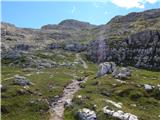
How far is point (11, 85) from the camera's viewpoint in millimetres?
83250

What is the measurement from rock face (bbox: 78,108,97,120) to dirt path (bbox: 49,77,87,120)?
3678mm

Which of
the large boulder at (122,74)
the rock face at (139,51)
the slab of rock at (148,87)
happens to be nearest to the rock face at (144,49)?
the rock face at (139,51)

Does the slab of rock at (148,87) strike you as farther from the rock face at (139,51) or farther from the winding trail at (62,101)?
the rock face at (139,51)

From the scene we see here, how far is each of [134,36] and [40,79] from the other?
88685 mm

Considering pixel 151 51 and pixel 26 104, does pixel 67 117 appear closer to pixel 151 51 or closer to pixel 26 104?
pixel 26 104

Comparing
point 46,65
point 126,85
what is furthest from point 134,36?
point 126,85

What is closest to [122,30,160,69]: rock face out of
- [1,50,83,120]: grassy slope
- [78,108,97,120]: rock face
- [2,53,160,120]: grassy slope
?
[2,53,160,120]: grassy slope

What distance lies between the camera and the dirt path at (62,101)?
64262mm

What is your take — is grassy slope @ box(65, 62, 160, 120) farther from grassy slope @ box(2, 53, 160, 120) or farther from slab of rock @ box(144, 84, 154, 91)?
slab of rock @ box(144, 84, 154, 91)

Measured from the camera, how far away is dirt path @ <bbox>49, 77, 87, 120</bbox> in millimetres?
64262

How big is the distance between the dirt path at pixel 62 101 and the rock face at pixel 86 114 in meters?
3.68

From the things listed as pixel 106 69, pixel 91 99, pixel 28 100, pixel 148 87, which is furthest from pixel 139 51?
pixel 28 100

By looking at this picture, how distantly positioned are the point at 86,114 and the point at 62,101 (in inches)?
548

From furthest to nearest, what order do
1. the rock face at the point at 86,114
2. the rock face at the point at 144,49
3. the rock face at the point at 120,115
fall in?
the rock face at the point at 144,49, the rock face at the point at 86,114, the rock face at the point at 120,115
